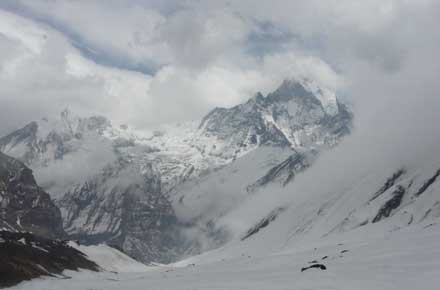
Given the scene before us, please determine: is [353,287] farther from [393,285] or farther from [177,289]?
[177,289]

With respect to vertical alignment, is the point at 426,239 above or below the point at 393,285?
above

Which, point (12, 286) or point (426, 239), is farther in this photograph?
point (12, 286)

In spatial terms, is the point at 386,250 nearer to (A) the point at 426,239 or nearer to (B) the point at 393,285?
(A) the point at 426,239

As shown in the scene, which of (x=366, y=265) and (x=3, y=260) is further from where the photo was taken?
(x=3, y=260)

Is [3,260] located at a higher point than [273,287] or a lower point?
higher

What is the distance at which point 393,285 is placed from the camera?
49375 mm

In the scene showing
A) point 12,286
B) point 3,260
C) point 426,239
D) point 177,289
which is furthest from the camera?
point 3,260

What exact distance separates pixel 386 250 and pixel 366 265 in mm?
18106

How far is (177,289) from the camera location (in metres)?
60.7

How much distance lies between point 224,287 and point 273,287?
17.2 feet

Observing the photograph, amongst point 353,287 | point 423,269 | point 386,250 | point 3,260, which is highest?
point 3,260

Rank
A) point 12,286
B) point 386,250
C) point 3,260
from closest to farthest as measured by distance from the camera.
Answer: point 386,250 < point 12,286 < point 3,260

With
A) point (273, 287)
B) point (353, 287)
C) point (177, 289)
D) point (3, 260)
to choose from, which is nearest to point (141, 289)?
point (177, 289)

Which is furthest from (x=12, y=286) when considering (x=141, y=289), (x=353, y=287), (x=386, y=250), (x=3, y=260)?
(x=353, y=287)
